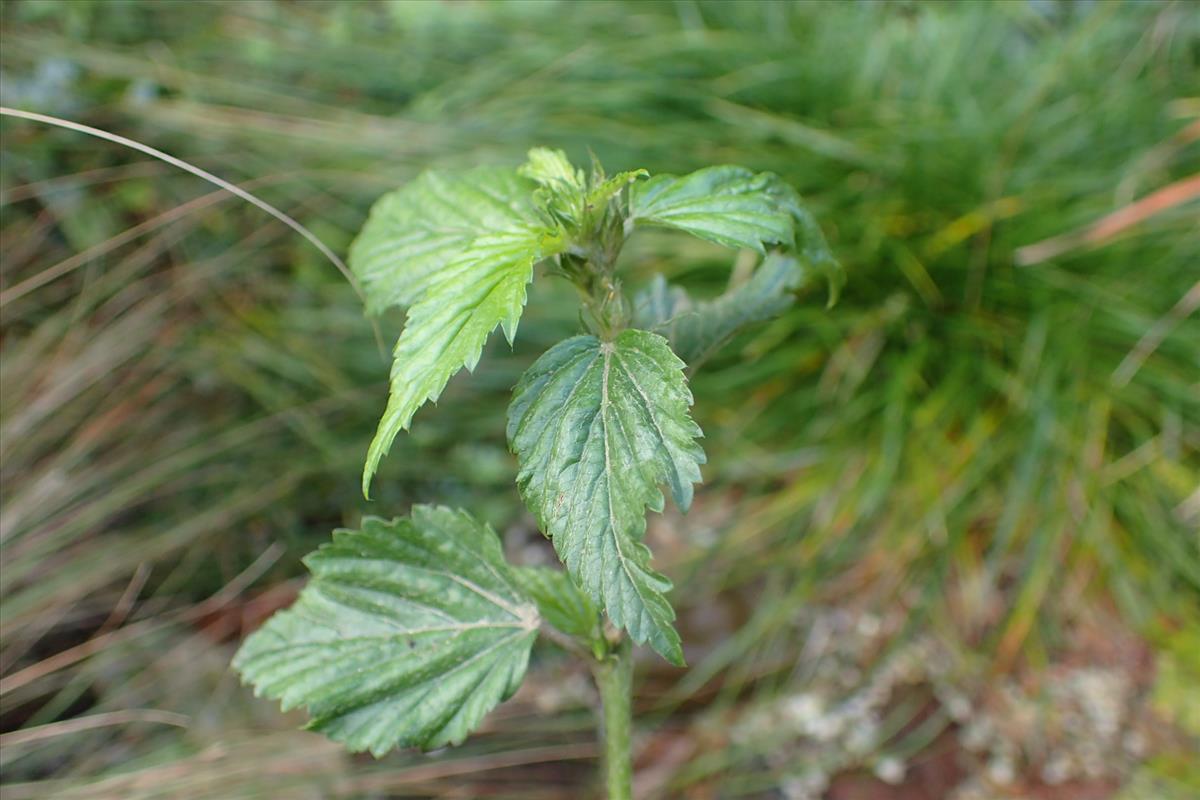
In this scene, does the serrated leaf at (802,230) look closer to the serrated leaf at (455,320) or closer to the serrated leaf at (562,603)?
the serrated leaf at (455,320)

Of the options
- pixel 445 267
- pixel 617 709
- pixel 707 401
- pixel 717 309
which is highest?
pixel 445 267

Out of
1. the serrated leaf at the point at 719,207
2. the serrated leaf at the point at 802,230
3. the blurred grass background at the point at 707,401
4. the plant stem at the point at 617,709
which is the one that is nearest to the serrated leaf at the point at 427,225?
the serrated leaf at the point at 719,207

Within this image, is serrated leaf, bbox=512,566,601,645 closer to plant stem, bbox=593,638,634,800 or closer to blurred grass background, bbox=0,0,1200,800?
plant stem, bbox=593,638,634,800

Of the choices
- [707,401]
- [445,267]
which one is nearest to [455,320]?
[445,267]

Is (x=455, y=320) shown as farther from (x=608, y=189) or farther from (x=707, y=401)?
(x=707, y=401)

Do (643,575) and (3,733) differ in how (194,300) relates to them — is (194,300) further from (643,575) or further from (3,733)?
(643,575)

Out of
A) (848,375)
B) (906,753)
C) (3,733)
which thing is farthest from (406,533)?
→ (848,375)
